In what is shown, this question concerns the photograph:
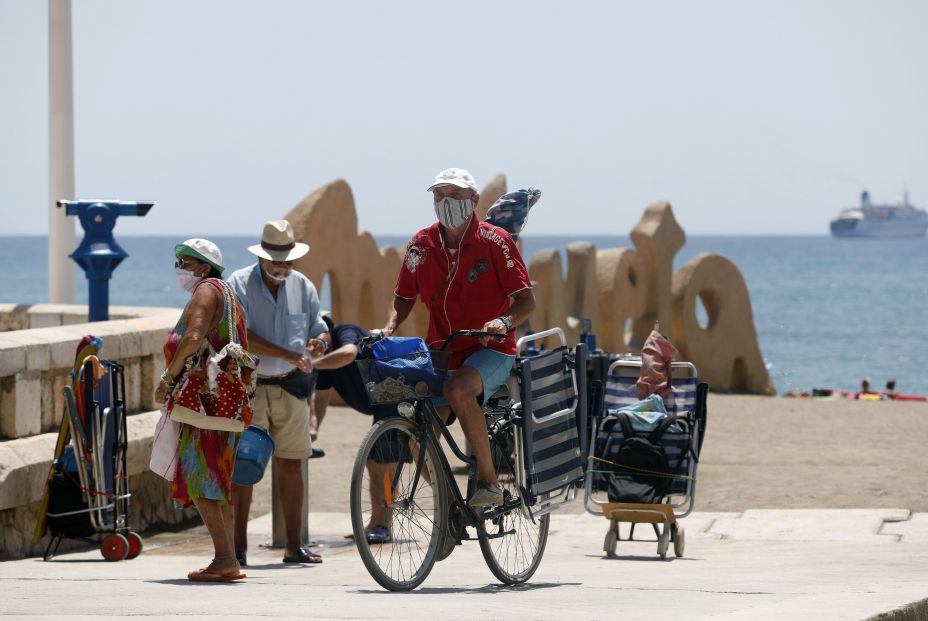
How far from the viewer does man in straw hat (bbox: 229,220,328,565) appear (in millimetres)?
8086

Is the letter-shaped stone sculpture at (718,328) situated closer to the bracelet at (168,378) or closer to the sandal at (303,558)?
the sandal at (303,558)

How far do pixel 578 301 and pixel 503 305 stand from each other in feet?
49.2

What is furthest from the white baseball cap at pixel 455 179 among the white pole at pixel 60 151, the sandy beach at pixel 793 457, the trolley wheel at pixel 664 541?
the white pole at pixel 60 151

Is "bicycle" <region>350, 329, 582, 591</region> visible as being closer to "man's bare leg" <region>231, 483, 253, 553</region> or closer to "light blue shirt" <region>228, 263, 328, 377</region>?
"light blue shirt" <region>228, 263, 328, 377</region>

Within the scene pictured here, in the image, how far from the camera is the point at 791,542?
9938 mm

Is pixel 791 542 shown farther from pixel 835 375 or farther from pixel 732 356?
pixel 835 375

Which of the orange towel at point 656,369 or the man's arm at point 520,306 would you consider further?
the orange towel at point 656,369

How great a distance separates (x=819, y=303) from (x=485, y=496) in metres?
92.9

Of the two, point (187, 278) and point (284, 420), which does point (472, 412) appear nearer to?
point (187, 278)

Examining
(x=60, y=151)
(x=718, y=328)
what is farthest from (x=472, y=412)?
(x=718, y=328)

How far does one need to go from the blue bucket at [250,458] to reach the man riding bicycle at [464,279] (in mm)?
1207

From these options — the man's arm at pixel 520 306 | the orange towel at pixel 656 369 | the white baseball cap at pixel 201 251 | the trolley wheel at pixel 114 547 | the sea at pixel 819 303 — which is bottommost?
the sea at pixel 819 303

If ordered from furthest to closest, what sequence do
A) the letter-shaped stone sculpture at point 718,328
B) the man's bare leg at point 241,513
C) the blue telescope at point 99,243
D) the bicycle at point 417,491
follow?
the letter-shaped stone sculpture at point 718,328, the blue telescope at point 99,243, the man's bare leg at point 241,513, the bicycle at point 417,491

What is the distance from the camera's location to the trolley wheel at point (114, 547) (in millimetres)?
8602
